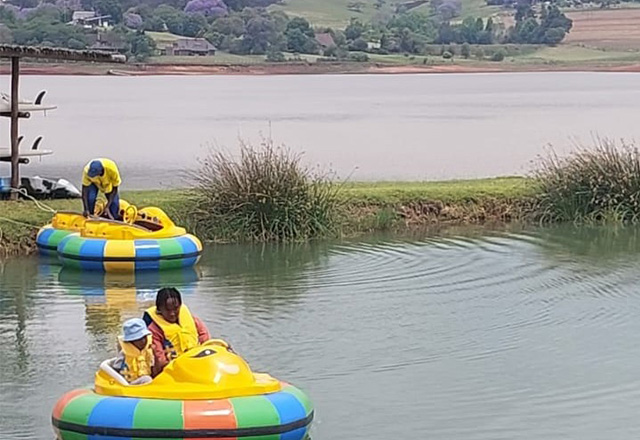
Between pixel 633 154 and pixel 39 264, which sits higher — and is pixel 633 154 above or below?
above

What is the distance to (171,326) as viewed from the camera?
9273 millimetres

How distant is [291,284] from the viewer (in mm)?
14648

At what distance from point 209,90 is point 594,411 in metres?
57.1

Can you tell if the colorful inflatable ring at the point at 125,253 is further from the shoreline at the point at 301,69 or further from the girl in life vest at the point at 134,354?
the shoreline at the point at 301,69

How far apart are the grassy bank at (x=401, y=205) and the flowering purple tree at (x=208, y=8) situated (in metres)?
61.4

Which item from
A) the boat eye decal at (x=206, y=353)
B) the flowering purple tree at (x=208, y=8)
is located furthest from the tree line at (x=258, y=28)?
the boat eye decal at (x=206, y=353)

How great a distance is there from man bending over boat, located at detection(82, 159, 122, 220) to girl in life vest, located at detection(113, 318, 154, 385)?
6.98 metres

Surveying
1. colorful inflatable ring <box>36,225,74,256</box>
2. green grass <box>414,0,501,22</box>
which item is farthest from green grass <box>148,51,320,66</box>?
colorful inflatable ring <box>36,225,74,256</box>

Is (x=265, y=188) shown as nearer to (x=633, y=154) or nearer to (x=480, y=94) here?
(x=633, y=154)

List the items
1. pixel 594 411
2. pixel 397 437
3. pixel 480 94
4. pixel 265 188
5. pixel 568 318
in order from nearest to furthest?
1. pixel 397 437
2. pixel 594 411
3. pixel 568 318
4. pixel 265 188
5. pixel 480 94

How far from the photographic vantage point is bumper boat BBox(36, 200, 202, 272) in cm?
1491

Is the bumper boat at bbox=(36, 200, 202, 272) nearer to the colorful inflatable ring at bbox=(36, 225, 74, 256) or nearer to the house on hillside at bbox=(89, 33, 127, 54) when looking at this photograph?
the colorful inflatable ring at bbox=(36, 225, 74, 256)

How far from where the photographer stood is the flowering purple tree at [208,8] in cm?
8094

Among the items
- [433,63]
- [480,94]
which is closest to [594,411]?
[480,94]
